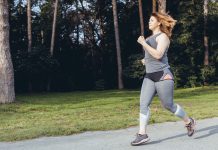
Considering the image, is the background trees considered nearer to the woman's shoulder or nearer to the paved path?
the paved path

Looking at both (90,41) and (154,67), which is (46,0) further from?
(154,67)

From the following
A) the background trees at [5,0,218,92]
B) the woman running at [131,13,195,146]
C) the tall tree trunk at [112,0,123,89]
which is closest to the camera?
the woman running at [131,13,195,146]

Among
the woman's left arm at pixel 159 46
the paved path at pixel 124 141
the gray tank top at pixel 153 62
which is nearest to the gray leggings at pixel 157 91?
the gray tank top at pixel 153 62

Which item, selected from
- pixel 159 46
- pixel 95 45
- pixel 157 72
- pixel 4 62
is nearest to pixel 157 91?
pixel 157 72

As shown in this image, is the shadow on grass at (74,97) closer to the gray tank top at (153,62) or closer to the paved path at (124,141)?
the paved path at (124,141)

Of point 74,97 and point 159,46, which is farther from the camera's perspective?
point 74,97

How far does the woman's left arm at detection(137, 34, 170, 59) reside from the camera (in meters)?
7.12

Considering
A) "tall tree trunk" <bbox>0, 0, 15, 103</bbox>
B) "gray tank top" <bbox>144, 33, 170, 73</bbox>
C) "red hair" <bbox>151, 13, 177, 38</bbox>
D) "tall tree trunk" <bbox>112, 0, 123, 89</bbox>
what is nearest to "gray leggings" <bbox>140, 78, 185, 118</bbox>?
"gray tank top" <bbox>144, 33, 170, 73</bbox>

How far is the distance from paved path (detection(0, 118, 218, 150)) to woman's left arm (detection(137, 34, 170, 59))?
4.53 feet

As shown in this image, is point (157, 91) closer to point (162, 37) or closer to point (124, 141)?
point (162, 37)

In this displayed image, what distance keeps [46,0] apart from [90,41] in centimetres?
515

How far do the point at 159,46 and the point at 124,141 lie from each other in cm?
166

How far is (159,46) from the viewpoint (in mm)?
7230

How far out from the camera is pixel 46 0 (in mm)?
40438
